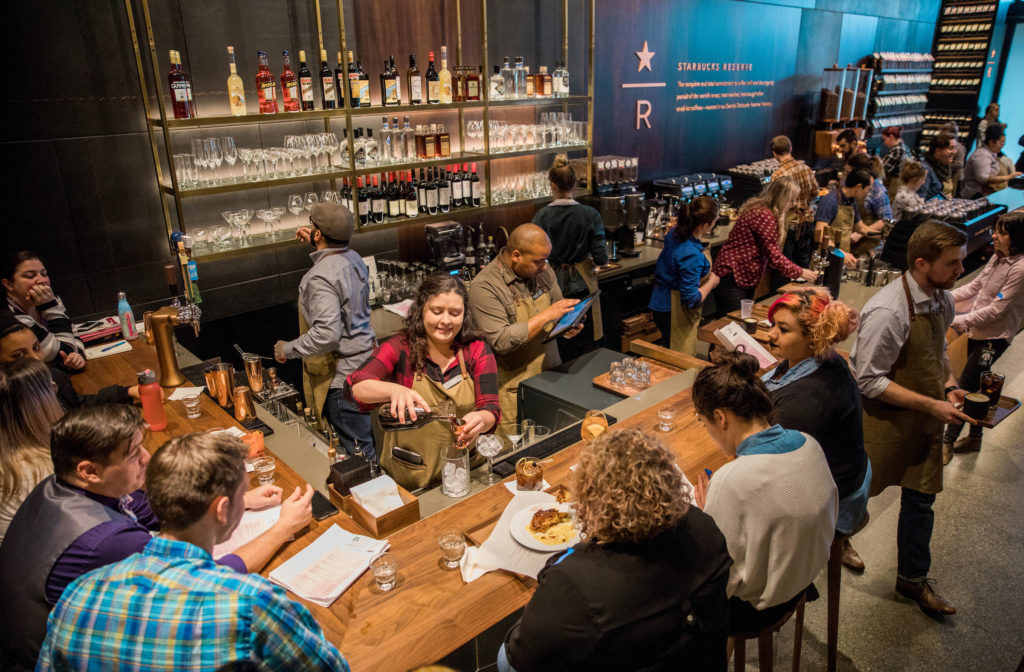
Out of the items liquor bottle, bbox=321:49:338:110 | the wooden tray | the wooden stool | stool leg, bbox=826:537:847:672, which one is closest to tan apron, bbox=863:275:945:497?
the wooden tray

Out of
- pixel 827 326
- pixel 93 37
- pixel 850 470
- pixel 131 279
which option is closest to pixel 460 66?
pixel 93 37

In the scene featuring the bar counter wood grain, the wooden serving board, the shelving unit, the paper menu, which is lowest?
the wooden serving board

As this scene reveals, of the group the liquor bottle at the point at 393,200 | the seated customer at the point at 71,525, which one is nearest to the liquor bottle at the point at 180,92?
the liquor bottle at the point at 393,200

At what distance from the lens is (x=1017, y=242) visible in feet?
12.1

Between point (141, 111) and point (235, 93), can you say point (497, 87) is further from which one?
point (141, 111)

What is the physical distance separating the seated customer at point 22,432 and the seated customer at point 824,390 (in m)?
2.34

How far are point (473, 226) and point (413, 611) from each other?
4048mm

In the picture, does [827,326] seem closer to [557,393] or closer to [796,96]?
[557,393]

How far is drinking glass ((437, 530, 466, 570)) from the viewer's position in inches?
76.9

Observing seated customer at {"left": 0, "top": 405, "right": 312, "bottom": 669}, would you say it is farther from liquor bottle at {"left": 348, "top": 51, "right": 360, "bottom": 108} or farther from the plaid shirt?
the plaid shirt

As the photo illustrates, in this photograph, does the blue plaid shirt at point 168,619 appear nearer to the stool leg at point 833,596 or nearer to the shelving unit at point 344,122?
the stool leg at point 833,596

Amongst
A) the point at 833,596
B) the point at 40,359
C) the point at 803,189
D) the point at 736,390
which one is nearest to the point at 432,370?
the point at 736,390

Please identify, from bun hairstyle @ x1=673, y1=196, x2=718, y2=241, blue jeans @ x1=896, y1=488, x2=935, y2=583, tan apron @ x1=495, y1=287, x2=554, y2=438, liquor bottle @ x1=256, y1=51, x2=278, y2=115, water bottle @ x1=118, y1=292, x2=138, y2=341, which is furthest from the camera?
bun hairstyle @ x1=673, y1=196, x2=718, y2=241

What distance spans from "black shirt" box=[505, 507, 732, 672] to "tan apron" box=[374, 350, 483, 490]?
107 centimetres
